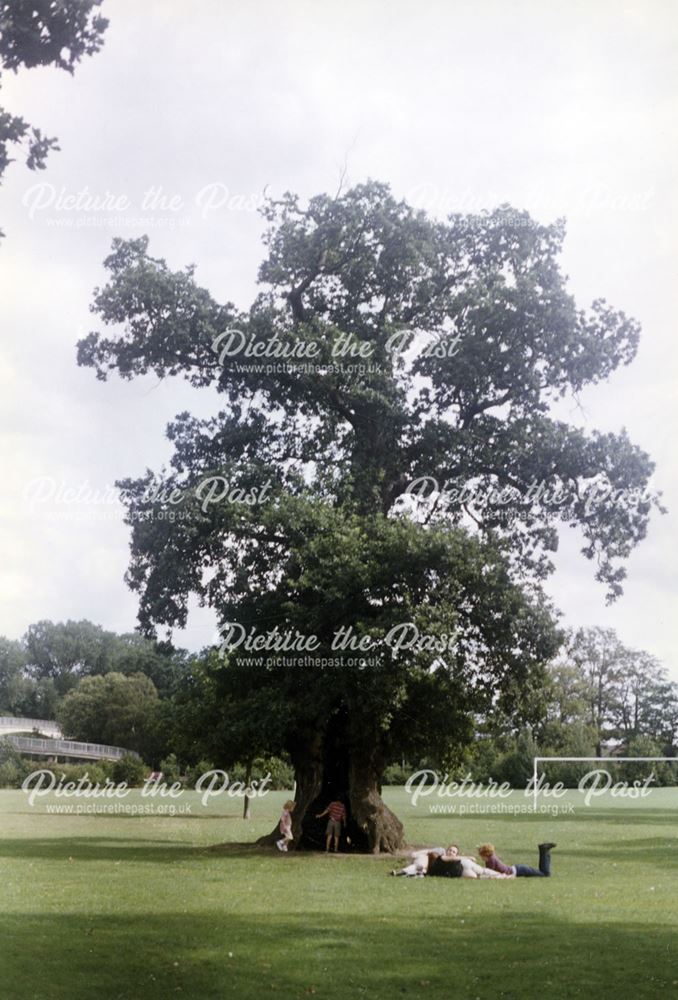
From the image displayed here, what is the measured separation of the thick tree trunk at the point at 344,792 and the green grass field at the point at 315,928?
139 centimetres

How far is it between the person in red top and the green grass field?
4.11 feet

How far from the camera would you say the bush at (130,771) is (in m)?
43.3

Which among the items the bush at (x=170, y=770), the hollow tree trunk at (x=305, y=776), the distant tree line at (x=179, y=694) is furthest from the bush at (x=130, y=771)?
the hollow tree trunk at (x=305, y=776)

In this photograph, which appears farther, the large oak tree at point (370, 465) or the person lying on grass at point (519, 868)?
the large oak tree at point (370, 465)

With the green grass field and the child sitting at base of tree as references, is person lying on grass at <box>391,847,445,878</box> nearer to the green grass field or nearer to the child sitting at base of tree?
the green grass field

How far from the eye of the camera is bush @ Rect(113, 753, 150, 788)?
43312 millimetres

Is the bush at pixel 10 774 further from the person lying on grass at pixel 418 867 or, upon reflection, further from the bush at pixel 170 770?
the person lying on grass at pixel 418 867

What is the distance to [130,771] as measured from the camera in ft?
150

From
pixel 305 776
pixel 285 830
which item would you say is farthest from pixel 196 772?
pixel 285 830

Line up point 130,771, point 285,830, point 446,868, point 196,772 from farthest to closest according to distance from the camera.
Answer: point 196,772, point 130,771, point 285,830, point 446,868

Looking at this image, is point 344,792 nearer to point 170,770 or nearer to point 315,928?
point 315,928

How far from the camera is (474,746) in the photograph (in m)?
28.2

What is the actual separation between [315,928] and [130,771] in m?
32.5

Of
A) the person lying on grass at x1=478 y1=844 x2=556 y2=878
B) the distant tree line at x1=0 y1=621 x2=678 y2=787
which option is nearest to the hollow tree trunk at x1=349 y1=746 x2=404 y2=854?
the distant tree line at x1=0 y1=621 x2=678 y2=787
